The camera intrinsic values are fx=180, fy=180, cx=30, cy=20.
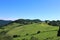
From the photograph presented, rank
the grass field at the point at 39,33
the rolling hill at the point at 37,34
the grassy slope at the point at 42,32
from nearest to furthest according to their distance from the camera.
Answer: the grass field at the point at 39,33 → the rolling hill at the point at 37,34 → the grassy slope at the point at 42,32

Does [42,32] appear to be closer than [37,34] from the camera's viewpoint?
No

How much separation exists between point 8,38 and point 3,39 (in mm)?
2536

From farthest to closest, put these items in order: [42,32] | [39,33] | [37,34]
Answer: [42,32], [39,33], [37,34]

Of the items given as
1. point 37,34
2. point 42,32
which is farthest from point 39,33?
Answer: point 37,34

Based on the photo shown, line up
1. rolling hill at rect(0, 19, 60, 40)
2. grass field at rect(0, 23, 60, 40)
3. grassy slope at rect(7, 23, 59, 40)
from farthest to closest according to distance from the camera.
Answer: grassy slope at rect(7, 23, 59, 40) < rolling hill at rect(0, 19, 60, 40) < grass field at rect(0, 23, 60, 40)

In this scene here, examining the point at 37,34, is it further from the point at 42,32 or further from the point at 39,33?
the point at 42,32

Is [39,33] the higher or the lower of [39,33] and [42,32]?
the lower

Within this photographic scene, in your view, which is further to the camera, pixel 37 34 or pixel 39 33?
pixel 39 33

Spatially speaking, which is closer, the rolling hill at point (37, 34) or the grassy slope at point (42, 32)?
the rolling hill at point (37, 34)

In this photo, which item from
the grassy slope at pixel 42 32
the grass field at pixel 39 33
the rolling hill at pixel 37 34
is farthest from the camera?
the grassy slope at pixel 42 32

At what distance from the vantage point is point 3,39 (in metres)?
64.6

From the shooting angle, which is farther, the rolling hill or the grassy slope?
the grassy slope

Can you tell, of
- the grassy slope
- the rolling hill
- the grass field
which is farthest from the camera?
the grassy slope

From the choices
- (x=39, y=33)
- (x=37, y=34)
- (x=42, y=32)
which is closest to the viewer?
(x=37, y=34)
